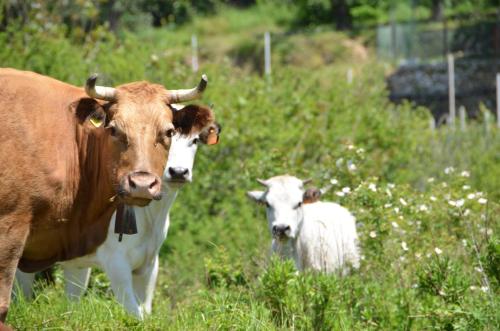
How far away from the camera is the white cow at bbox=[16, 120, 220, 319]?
26.9 feet

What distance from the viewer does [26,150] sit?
666cm

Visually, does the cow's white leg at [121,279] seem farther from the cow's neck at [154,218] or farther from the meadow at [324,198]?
the cow's neck at [154,218]

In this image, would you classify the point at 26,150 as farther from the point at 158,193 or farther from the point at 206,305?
the point at 206,305

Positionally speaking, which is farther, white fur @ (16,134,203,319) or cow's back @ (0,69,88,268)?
white fur @ (16,134,203,319)

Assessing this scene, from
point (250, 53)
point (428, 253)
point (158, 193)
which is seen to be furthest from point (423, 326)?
point (250, 53)

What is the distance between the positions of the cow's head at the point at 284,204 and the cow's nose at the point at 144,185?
11.1 feet

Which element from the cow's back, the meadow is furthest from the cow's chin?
the meadow

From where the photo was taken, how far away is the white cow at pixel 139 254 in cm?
821

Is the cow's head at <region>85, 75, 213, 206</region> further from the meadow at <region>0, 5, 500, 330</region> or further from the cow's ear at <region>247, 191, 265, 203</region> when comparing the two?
the cow's ear at <region>247, 191, 265, 203</region>

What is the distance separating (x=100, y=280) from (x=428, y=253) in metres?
3.08

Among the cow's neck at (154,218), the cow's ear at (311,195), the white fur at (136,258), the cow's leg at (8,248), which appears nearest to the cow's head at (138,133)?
the cow's leg at (8,248)

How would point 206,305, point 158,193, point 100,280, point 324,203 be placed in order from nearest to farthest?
point 158,193 → point 206,305 → point 100,280 → point 324,203

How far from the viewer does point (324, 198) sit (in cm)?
1136

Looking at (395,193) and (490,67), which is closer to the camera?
(395,193)
